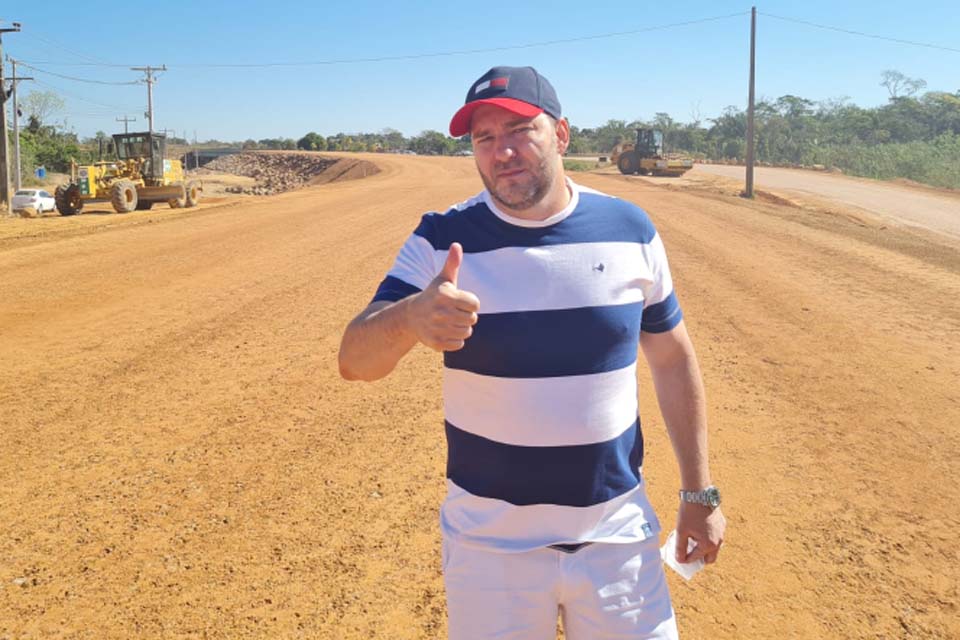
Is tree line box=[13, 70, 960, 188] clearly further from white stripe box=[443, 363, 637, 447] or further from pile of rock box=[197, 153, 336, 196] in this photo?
white stripe box=[443, 363, 637, 447]

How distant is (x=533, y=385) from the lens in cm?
202

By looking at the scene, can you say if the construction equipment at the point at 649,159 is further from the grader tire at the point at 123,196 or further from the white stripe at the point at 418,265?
the white stripe at the point at 418,265

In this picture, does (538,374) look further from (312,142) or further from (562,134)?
(312,142)

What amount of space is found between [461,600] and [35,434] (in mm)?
4880

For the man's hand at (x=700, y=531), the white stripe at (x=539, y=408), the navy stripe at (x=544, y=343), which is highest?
the navy stripe at (x=544, y=343)

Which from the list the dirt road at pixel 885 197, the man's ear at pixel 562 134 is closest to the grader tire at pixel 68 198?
the dirt road at pixel 885 197

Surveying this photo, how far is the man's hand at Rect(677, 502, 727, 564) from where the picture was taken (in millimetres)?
2436

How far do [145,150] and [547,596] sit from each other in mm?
27412

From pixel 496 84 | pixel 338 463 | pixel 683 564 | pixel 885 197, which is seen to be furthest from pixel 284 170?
pixel 683 564

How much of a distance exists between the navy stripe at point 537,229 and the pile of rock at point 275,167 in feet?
176

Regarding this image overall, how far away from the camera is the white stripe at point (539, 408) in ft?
6.63

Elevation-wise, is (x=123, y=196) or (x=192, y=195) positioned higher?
(x=192, y=195)

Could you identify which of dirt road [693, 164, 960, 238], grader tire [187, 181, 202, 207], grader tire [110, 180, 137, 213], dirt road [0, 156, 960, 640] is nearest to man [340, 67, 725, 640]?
dirt road [0, 156, 960, 640]

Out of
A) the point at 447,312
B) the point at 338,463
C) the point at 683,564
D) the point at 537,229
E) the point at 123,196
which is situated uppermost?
the point at 123,196
